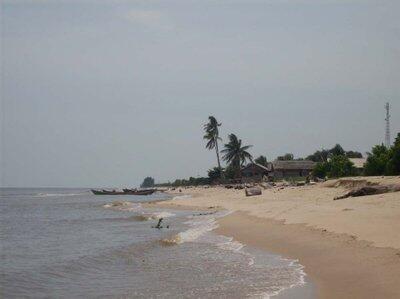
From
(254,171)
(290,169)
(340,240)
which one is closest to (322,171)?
(290,169)

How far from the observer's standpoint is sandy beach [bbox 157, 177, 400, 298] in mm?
9901

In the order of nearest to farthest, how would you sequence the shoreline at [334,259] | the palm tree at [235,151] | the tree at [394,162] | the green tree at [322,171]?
the shoreline at [334,259], the tree at [394,162], the green tree at [322,171], the palm tree at [235,151]

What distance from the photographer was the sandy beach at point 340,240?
9901 mm

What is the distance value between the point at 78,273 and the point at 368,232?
8.99 m

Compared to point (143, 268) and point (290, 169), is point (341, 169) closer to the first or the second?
point (290, 169)

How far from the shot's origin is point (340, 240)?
15.0 m

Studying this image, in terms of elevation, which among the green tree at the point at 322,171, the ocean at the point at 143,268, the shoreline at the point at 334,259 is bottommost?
the ocean at the point at 143,268

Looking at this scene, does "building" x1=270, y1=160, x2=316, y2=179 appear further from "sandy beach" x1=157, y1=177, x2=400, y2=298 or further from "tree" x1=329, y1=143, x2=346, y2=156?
"sandy beach" x1=157, y1=177, x2=400, y2=298

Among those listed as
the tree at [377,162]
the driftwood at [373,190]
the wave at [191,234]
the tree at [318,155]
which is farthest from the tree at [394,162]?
the tree at [318,155]

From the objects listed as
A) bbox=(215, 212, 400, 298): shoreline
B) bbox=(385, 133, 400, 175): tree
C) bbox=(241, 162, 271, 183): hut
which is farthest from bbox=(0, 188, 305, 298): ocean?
bbox=(241, 162, 271, 183): hut

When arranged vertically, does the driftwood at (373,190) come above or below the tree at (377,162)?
below

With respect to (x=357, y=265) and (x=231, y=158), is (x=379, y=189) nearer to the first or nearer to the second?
(x=357, y=265)

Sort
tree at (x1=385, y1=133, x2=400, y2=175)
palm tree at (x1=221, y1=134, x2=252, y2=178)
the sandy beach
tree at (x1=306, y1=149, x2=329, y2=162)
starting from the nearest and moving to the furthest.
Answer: the sandy beach < tree at (x1=385, y1=133, x2=400, y2=175) < palm tree at (x1=221, y1=134, x2=252, y2=178) < tree at (x1=306, y1=149, x2=329, y2=162)

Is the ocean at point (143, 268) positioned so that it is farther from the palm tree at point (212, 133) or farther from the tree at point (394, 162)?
the palm tree at point (212, 133)
